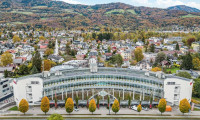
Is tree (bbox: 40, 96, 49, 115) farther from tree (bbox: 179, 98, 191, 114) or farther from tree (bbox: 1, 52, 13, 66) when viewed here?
tree (bbox: 1, 52, 13, 66)

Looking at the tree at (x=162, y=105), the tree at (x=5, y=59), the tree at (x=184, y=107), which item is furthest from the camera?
the tree at (x=5, y=59)

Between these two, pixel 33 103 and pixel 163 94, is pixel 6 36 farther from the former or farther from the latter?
pixel 163 94

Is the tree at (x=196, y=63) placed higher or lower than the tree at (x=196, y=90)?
higher

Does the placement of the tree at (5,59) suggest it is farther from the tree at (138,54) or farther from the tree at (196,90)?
the tree at (196,90)

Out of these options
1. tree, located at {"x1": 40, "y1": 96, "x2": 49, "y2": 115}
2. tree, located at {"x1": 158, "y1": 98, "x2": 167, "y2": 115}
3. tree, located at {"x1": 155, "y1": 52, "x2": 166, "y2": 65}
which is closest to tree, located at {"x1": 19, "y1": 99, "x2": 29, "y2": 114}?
tree, located at {"x1": 40, "y1": 96, "x2": 49, "y2": 115}

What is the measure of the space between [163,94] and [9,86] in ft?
121

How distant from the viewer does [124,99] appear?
124 ft

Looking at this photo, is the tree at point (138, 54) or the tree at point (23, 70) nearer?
the tree at point (23, 70)

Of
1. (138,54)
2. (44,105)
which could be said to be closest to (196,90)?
(138,54)

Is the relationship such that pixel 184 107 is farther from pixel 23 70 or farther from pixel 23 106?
pixel 23 70

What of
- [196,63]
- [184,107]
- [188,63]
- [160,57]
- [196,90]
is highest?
[160,57]

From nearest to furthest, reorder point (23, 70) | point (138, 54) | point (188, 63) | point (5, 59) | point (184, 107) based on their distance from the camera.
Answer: point (184, 107) → point (23, 70) → point (188, 63) → point (5, 59) → point (138, 54)

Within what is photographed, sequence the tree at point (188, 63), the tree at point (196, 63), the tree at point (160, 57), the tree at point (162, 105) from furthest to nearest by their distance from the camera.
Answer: the tree at point (160, 57), the tree at point (196, 63), the tree at point (188, 63), the tree at point (162, 105)

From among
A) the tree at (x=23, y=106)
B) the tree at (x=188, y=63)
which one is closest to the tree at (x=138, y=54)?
the tree at (x=188, y=63)
